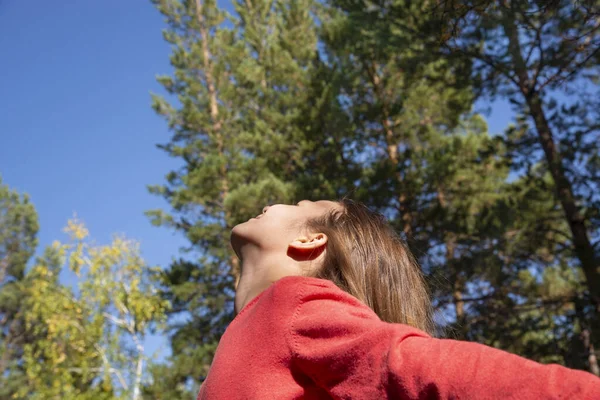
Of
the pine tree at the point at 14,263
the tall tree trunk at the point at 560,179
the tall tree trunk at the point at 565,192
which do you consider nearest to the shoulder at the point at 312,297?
the tall tree trunk at the point at 565,192

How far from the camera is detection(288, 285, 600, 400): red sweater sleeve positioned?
81cm

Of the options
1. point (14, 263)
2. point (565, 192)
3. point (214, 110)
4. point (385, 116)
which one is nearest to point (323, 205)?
point (565, 192)

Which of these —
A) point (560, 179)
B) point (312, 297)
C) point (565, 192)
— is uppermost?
point (560, 179)

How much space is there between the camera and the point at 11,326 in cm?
2966

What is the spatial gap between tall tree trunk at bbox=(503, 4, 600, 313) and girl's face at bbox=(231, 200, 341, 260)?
7.08 meters

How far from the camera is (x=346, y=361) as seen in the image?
102 cm

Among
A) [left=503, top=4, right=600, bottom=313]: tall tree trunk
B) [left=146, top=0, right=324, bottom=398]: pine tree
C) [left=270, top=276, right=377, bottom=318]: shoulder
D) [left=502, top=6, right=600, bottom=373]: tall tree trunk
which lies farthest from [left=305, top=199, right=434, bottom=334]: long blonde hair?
[left=146, top=0, right=324, bottom=398]: pine tree

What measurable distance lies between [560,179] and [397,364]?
859 centimetres

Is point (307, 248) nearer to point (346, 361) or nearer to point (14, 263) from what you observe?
point (346, 361)

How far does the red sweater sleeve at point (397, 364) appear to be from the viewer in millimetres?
806

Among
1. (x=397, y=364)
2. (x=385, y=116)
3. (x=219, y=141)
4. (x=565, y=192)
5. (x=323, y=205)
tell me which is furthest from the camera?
(x=219, y=141)

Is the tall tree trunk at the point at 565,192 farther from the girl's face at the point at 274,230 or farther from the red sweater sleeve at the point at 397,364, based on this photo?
the red sweater sleeve at the point at 397,364

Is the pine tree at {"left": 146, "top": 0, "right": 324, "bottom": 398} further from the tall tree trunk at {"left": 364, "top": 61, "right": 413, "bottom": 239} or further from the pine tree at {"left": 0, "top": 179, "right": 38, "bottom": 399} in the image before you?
the pine tree at {"left": 0, "top": 179, "right": 38, "bottom": 399}

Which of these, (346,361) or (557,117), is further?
(557,117)
